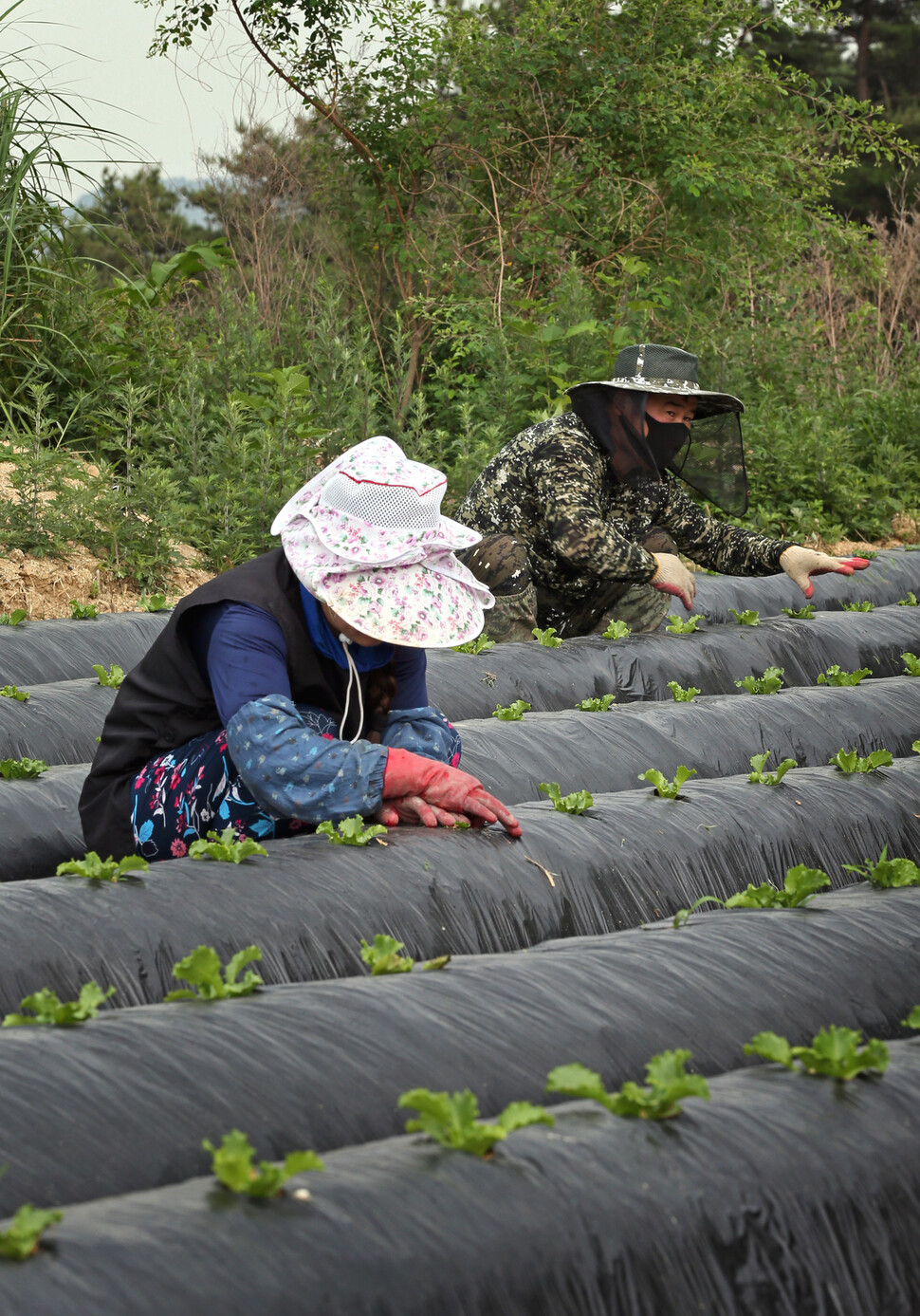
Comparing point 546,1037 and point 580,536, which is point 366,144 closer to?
point 580,536

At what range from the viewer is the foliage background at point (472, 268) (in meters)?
6.72

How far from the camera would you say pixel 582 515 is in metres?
4.05

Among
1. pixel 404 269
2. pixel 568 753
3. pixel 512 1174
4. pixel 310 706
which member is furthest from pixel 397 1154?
pixel 404 269

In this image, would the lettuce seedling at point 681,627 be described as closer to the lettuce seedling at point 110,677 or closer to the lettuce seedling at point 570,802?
the lettuce seedling at point 110,677

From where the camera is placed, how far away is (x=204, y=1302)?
40.8 inches

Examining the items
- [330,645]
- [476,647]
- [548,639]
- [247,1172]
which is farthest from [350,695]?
[548,639]

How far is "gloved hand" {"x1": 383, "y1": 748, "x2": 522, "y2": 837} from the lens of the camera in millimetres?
2043

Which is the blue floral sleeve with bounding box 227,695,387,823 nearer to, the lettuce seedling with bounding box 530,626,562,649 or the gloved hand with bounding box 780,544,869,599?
the lettuce seedling with bounding box 530,626,562,649

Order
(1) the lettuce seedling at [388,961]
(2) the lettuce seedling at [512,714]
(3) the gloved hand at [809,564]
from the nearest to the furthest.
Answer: (1) the lettuce seedling at [388,961], (2) the lettuce seedling at [512,714], (3) the gloved hand at [809,564]

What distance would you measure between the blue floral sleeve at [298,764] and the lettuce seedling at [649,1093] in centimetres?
74

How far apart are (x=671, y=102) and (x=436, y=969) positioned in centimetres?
858

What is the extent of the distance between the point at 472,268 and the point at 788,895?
744 cm

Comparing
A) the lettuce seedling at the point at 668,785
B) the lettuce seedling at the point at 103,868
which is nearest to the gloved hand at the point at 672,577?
the lettuce seedling at the point at 668,785

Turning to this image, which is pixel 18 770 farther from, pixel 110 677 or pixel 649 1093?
pixel 649 1093
